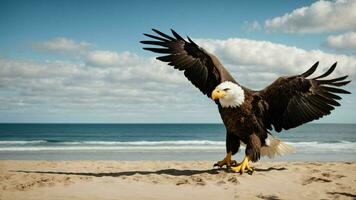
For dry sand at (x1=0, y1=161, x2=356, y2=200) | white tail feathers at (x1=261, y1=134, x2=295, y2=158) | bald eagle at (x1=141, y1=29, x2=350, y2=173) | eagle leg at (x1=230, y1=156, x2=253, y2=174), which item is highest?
bald eagle at (x1=141, y1=29, x2=350, y2=173)

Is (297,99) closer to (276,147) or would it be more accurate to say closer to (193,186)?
(276,147)

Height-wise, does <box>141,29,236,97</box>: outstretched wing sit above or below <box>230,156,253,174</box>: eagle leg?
above

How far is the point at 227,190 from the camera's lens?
5.56 metres

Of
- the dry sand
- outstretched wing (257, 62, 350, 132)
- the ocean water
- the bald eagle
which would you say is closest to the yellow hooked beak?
the bald eagle

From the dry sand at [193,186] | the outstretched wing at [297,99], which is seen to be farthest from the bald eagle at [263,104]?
the dry sand at [193,186]

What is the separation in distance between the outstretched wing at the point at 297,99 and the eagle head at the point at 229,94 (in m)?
0.39

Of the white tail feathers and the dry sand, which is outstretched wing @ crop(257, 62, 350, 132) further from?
the dry sand

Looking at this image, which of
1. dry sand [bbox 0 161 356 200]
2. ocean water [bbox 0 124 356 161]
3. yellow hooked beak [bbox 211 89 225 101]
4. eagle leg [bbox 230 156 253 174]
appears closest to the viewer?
dry sand [bbox 0 161 356 200]

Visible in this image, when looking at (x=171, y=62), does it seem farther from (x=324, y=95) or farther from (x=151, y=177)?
(x=324, y=95)

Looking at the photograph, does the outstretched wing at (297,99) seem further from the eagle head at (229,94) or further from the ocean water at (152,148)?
the ocean water at (152,148)

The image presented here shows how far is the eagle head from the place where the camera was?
19.2ft

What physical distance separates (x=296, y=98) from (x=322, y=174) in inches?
52.2

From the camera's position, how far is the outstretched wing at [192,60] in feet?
22.0

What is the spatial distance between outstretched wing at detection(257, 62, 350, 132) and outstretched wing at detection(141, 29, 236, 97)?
87 cm
